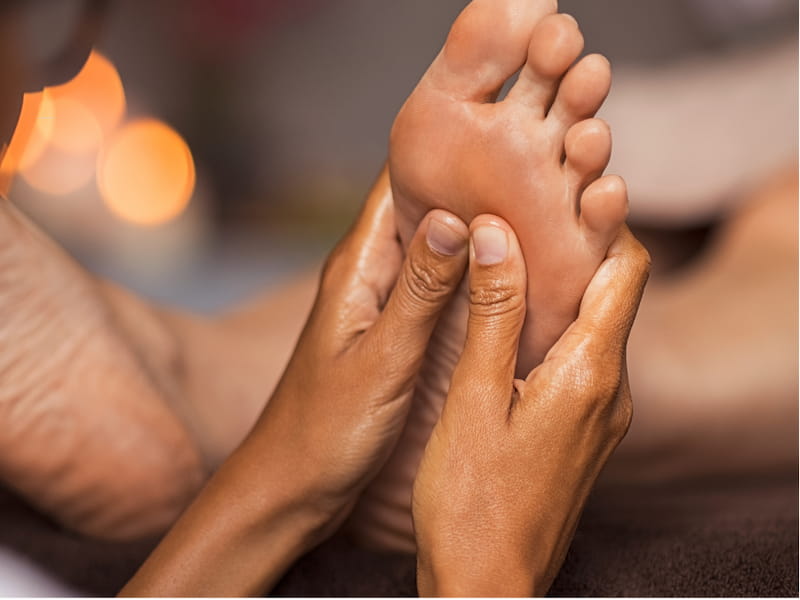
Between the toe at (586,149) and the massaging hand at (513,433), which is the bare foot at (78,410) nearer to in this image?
the massaging hand at (513,433)

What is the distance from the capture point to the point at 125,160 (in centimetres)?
206

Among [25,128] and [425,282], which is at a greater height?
[25,128]

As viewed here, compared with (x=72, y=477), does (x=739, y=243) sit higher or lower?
lower

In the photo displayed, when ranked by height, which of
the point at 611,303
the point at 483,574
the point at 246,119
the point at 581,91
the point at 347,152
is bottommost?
the point at 347,152

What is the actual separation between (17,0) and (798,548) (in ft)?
4.17

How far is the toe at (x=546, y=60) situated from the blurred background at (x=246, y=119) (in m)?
1.27

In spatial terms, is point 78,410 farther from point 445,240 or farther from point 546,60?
point 546,60

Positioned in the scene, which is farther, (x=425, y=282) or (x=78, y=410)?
(x=78, y=410)

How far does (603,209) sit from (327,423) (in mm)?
241

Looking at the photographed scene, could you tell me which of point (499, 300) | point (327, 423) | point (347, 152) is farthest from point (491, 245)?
point (347, 152)

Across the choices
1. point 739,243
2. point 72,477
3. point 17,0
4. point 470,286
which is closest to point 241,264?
point 17,0

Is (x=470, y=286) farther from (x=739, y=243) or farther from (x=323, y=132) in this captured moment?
(x=323, y=132)

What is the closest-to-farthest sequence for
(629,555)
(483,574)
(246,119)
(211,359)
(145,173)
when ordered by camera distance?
(483,574) → (629,555) → (211,359) → (145,173) → (246,119)

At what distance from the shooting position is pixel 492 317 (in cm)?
57
